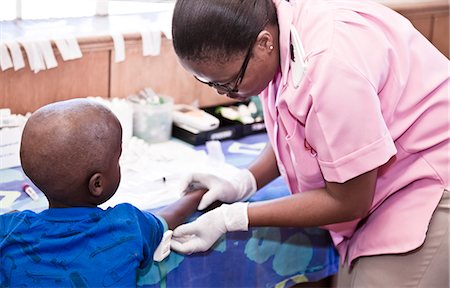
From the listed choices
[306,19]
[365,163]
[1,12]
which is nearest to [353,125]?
[365,163]

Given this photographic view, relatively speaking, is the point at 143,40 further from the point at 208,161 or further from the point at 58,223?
the point at 58,223

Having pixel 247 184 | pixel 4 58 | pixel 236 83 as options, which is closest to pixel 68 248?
pixel 236 83

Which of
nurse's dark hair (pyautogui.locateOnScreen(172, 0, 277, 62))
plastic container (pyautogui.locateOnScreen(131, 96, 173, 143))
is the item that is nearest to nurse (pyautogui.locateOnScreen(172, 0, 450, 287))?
nurse's dark hair (pyautogui.locateOnScreen(172, 0, 277, 62))

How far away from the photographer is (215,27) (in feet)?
4.00

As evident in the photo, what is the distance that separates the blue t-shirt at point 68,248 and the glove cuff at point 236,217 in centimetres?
23

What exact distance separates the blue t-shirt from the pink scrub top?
15.8 inches

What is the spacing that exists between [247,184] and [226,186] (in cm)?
9

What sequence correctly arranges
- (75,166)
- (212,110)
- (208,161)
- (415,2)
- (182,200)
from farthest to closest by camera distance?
(415,2) → (212,110) → (208,161) → (182,200) → (75,166)

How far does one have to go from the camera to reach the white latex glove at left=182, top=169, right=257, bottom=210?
1.56m

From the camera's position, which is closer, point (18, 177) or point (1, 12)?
point (18, 177)

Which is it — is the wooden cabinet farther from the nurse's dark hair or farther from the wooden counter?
the nurse's dark hair

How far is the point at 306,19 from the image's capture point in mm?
1294

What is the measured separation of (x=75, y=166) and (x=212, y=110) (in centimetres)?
101

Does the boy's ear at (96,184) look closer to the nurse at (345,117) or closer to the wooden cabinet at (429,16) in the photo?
the nurse at (345,117)
